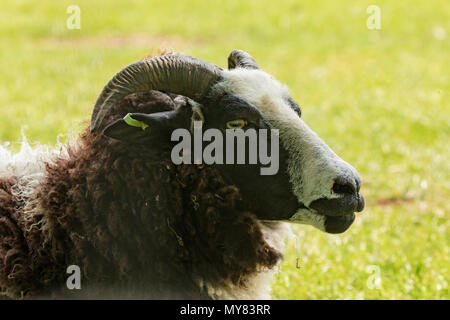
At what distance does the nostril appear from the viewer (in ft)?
10.5

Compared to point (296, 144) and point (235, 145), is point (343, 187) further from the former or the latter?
point (235, 145)

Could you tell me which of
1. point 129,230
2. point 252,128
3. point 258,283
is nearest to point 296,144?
point 252,128

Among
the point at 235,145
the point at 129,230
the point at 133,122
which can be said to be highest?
the point at 133,122

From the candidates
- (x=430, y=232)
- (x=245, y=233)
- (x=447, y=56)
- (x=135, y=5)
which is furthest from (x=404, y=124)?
(x=135, y=5)

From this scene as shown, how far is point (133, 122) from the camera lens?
3.28 meters

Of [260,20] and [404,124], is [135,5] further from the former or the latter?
[404,124]

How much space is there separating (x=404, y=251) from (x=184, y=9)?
573 inches

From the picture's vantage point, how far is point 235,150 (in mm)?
3439

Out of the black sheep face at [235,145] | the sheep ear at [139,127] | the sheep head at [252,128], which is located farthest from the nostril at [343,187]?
the sheep ear at [139,127]

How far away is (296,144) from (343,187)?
360 millimetres

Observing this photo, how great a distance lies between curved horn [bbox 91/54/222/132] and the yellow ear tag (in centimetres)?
15

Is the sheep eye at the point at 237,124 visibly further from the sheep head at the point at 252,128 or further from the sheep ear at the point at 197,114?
the sheep ear at the point at 197,114

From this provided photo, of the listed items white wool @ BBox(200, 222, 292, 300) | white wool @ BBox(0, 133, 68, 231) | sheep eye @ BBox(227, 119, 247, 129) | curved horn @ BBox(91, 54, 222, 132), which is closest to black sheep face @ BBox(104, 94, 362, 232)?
sheep eye @ BBox(227, 119, 247, 129)

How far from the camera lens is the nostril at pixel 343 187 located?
321 centimetres
